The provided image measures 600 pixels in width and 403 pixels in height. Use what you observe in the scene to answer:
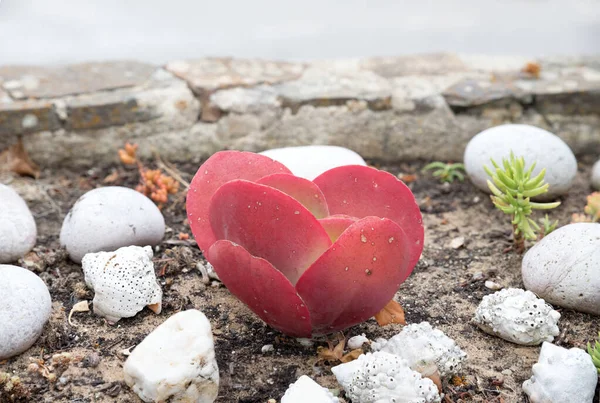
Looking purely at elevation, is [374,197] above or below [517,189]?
above

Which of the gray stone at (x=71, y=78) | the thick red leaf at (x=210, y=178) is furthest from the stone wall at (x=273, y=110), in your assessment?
the thick red leaf at (x=210, y=178)

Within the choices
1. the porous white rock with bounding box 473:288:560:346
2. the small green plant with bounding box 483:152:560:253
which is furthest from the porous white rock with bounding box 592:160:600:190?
the porous white rock with bounding box 473:288:560:346

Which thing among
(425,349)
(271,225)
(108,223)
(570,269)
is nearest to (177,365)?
(271,225)

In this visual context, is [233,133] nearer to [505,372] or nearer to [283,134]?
[283,134]

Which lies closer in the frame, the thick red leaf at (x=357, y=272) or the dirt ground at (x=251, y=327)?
the thick red leaf at (x=357, y=272)

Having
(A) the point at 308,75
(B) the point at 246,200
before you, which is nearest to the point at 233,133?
(A) the point at 308,75

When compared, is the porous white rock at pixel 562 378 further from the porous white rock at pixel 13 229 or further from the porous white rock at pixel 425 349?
the porous white rock at pixel 13 229

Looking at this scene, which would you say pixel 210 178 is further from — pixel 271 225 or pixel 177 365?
pixel 177 365
